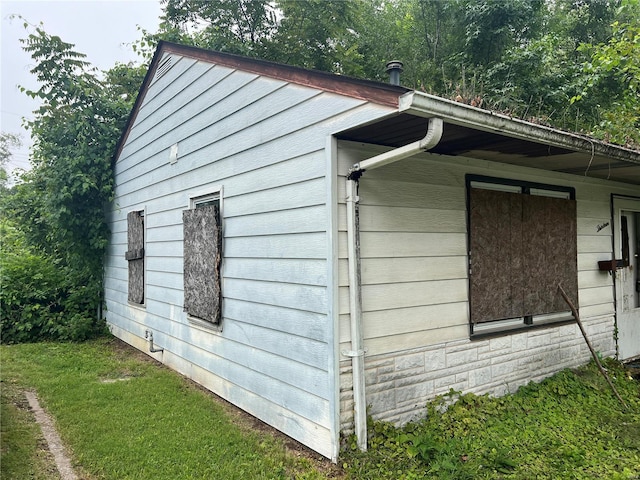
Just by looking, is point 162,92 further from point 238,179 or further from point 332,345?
point 332,345

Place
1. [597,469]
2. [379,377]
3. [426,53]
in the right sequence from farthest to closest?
[426,53] < [379,377] < [597,469]

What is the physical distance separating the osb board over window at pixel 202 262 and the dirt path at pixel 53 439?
1580 mm

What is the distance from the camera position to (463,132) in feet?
9.73

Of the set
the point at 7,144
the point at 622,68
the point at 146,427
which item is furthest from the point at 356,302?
the point at 7,144

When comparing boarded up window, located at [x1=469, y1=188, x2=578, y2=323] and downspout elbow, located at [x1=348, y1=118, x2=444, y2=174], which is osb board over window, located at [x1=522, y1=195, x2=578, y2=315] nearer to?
boarded up window, located at [x1=469, y1=188, x2=578, y2=323]

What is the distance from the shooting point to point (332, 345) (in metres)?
2.95

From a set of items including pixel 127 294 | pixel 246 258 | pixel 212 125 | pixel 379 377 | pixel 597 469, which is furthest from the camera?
pixel 127 294

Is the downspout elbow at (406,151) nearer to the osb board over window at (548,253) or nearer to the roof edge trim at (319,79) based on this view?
the roof edge trim at (319,79)

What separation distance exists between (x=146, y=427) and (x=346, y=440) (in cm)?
182

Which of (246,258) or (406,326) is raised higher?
(246,258)

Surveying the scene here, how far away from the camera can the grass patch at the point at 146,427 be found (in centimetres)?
296

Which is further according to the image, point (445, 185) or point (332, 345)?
point (445, 185)

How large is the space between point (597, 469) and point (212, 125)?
4.39 m

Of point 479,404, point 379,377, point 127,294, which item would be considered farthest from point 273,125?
point 127,294
